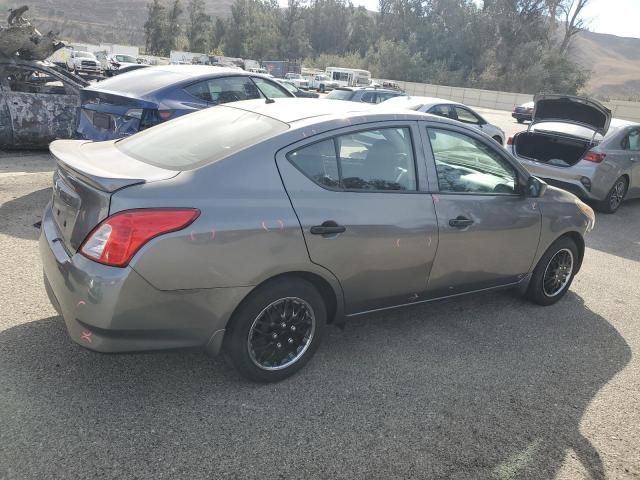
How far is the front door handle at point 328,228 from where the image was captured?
2916mm

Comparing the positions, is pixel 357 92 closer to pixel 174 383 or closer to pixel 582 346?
pixel 582 346

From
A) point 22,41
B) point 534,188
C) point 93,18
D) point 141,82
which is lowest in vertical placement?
point 534,188

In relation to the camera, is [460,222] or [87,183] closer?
[87,183]

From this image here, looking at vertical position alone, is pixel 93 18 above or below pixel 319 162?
above

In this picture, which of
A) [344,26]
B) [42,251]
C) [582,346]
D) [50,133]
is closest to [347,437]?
[42,251]

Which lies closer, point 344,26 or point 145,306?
point 145,306

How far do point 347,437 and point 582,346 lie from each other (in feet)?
7.54

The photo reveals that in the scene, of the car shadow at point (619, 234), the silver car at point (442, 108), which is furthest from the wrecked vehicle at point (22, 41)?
the car shadow at point (619, 234)

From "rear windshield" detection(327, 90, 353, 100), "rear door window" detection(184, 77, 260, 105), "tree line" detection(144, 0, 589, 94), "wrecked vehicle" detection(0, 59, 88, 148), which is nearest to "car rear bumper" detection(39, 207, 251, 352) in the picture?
"rear door window" detection(184, 77, 260, 105)

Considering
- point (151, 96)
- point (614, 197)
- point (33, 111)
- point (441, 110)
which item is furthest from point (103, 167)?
point (441, 110)

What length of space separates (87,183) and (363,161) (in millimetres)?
1612

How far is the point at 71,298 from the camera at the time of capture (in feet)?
8.45

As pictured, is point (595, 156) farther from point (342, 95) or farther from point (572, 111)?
point (342, 95)

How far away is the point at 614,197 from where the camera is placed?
8797 millimetres
